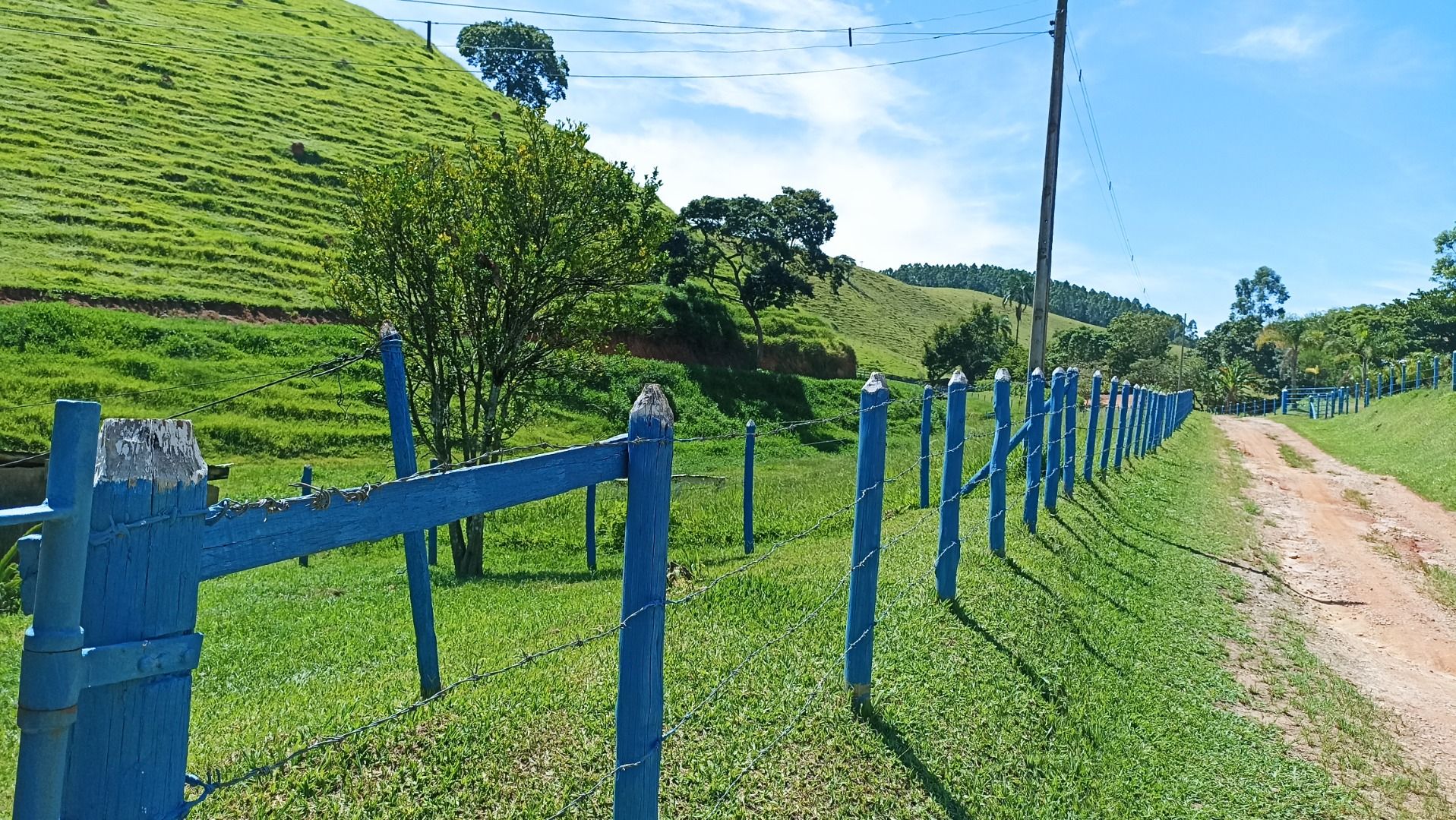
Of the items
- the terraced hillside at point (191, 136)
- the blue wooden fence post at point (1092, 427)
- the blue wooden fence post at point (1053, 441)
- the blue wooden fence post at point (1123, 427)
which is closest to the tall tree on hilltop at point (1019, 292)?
the terraced hillside at point (191, 136)

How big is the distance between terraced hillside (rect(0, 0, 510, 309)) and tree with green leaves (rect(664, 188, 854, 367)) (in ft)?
55.7

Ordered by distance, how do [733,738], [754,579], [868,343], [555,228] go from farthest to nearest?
[868,343] < [555,228] < [754,579] < [733,738]

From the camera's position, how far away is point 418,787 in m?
3.67

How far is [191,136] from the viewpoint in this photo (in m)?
43.8

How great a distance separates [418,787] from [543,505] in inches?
515

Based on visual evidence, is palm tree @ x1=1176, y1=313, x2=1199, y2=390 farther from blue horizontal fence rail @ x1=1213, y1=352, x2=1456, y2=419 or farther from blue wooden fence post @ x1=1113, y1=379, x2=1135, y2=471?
blue wooden fence post @ x1=1113, y1=379, x2=1135, y2=471

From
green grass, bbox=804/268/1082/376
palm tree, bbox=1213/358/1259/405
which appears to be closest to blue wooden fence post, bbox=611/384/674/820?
green grass, bbox=804/268/1082/376

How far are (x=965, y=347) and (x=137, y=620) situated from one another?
185 feet

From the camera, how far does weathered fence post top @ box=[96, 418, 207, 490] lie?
1.38 m

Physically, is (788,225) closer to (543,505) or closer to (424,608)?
(543,505)

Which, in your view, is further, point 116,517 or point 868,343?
point 868,343

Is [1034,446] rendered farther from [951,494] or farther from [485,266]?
[485,266]

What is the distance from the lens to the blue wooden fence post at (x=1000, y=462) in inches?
287

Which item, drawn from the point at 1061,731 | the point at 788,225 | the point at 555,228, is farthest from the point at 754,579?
the point at 788,225
